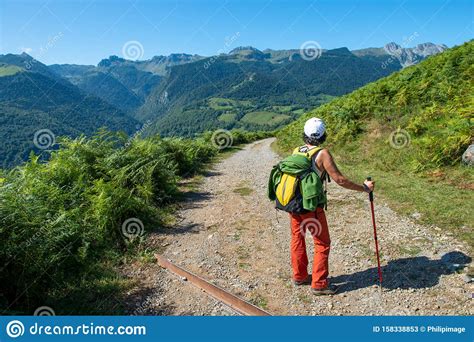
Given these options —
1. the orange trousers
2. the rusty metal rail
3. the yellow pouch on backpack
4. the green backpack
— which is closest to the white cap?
the green backpack

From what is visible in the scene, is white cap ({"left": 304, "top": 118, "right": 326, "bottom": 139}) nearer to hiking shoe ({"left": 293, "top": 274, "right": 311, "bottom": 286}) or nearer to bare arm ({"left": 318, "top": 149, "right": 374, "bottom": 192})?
bare arm ({"left": 318, "top": 149, "right": 374, "bottom": 192})

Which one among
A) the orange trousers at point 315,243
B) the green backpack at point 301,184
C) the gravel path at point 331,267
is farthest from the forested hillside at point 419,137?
the green backpack at point 301,184

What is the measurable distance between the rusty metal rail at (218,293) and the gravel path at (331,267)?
13 cm

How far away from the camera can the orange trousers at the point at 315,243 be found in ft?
18.4

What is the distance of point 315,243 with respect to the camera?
5.75m

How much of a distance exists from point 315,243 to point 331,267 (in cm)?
140

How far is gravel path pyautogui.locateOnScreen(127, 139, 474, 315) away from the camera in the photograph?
5465mm

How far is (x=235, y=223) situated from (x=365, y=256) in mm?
3896

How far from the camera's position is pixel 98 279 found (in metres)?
6.75

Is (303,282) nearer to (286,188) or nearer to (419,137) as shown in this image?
(286,188)

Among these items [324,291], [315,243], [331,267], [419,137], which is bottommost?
[324,291]

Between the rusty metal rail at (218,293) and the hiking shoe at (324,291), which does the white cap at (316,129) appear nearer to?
the hiking shoe at (324,291)

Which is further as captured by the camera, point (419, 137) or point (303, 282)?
point (419, 137)

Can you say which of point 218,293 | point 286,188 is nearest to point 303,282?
point 218,293
